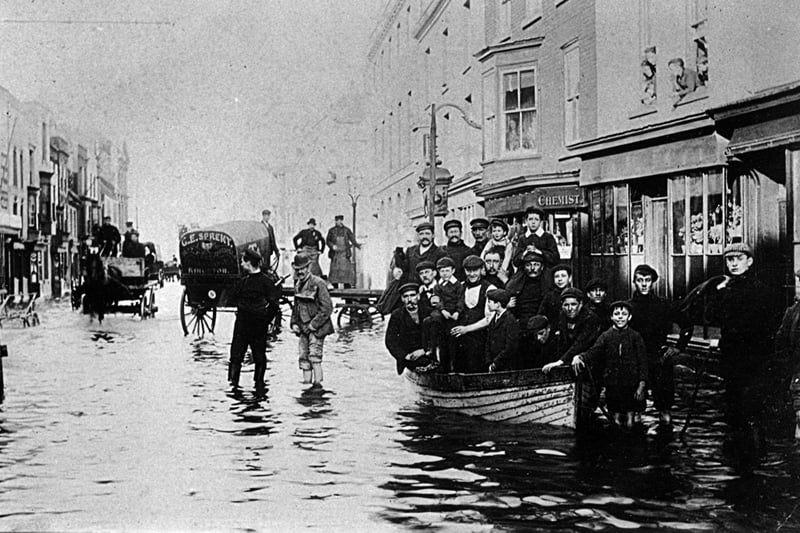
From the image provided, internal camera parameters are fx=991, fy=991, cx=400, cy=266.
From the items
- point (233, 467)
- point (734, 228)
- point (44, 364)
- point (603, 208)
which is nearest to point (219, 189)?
point (44, 364)

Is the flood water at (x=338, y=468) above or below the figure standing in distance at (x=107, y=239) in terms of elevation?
below

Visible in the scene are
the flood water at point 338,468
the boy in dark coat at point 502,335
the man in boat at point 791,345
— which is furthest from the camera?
the boy in dark coat at point 502,335

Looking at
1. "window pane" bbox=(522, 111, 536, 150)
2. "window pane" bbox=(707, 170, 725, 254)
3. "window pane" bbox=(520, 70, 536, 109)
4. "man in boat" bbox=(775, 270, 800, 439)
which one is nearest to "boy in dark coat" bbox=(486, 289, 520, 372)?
"man in boat" bbox=(775, 270, 800, 439)

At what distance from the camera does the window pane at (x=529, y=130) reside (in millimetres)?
22062

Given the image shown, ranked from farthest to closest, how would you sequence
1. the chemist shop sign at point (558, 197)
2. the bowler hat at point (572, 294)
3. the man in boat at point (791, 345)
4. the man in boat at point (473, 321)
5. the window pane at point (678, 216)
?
the chemist shop sign at point (558, 197)
the window pane at point (678, 216)
the man in boat at point (473, 321)
the bowler hat at point (572, 294)
the man in boat at point (791, 345)

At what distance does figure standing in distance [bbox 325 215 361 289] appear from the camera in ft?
71.6

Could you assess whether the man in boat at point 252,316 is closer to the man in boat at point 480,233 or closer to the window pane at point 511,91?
the man in boat at point 480,233

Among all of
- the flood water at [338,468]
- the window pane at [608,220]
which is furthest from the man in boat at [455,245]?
the window pane at [608,220]

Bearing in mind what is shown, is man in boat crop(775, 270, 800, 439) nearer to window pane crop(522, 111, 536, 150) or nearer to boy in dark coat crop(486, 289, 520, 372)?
boy in dark coat crop(486, 289, 520, 372)

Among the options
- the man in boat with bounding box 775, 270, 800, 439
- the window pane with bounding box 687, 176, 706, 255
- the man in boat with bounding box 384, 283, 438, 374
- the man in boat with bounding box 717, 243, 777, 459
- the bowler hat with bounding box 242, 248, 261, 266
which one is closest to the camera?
the man in boat with bounding box 775, 270, 800, 439

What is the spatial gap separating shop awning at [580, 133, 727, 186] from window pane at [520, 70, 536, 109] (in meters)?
4.22

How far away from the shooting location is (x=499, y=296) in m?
9.55

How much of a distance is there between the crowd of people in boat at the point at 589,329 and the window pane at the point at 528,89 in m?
10.8

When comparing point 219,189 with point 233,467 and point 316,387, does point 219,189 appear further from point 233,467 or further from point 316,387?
point 233,467
